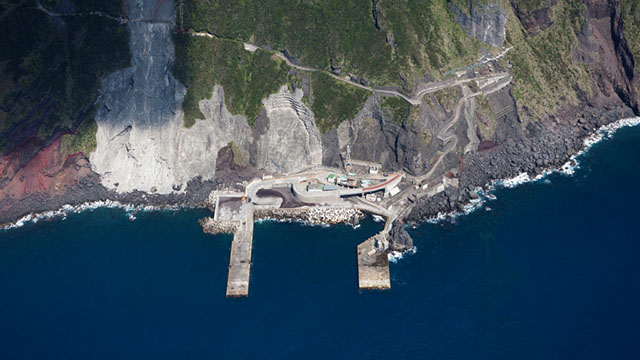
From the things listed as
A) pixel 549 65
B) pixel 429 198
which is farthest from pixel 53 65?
pixel 549 65

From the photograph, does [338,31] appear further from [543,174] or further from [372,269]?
[543,174]

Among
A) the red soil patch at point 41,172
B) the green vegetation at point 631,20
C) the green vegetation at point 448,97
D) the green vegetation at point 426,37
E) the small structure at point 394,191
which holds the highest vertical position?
the green vegetation at point 631,20

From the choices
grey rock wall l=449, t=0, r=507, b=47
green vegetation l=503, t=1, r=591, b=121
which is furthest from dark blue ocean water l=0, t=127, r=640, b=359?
grey rock wall l=449, t=0, r=507, b=47

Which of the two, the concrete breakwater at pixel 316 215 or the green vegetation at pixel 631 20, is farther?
the green vegetation at pixel 631 20

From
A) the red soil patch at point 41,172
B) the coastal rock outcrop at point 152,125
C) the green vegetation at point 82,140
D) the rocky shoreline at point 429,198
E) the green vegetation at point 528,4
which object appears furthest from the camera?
the green vegetation at point 528,4

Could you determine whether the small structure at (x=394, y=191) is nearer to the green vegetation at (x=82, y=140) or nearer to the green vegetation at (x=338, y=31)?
the green vegetation at (x=338, y=31)

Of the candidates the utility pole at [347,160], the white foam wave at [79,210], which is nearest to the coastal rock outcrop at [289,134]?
the utility pole at [347,160]
